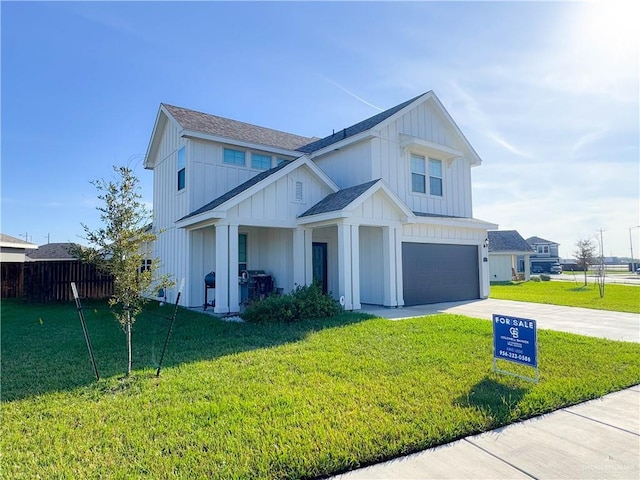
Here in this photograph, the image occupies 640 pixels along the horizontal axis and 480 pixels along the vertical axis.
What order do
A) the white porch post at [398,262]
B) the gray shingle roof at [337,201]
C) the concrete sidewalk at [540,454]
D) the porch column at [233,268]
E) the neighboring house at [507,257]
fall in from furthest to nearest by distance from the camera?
the neighboring house at [507,257], the white porch post at [398,262], the gray shingle roof at [337,201], the porch column at [233,268], the concrete sidewalk at [540,454]

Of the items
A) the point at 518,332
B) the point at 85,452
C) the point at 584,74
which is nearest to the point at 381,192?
the point at 584,74

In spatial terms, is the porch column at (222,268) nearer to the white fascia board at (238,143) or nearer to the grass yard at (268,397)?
the grass yard at (268,397)

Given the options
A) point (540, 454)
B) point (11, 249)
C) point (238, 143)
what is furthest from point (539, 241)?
point (11, 249)

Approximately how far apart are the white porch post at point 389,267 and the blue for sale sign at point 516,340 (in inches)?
256

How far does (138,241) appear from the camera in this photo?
5.50 m

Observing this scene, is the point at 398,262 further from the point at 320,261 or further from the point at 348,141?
the point at 348,141

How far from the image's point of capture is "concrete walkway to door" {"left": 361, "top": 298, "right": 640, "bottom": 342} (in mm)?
8477

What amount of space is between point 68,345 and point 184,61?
874cm

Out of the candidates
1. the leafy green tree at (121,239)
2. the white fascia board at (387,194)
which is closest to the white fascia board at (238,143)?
the white fascia board at (387,194)

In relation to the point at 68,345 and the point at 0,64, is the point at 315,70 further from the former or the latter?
the point at 68,345

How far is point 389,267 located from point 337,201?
2.80 meters

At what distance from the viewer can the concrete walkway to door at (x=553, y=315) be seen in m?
8.48

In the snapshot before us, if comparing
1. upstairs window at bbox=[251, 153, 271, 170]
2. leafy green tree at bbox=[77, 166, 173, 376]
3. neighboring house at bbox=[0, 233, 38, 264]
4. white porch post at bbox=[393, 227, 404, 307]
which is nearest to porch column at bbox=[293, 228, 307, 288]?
white porch post at bbox=[393, 227, 404, 307]

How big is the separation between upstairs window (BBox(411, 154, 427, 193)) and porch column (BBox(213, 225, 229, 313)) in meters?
7.64
